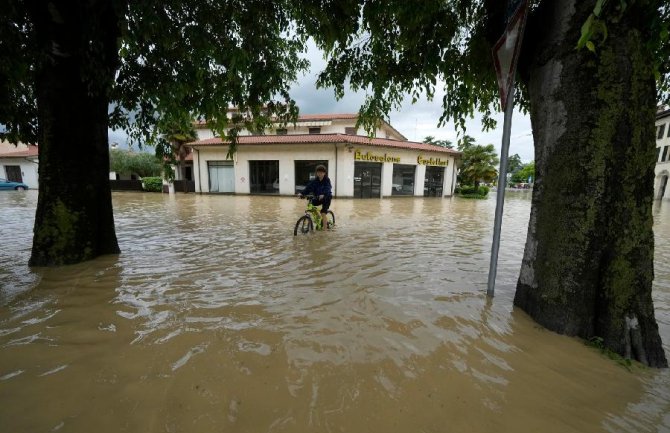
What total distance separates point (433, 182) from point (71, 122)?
26082mm

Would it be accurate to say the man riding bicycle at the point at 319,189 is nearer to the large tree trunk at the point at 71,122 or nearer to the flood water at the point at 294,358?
the flood water at the point at 294,358

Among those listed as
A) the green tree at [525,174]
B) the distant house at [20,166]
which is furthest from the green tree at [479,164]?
the green tree at [525,174]

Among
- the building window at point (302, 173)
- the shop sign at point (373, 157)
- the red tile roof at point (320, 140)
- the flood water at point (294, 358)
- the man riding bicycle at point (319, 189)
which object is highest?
the red tile roof at point (320, 140)

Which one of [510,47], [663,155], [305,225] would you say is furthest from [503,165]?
[663,155]

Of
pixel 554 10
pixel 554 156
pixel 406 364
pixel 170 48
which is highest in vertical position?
pixel 170 48

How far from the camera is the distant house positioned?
30.8 meters

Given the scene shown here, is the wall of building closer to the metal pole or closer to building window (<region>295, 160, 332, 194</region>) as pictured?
building window (<region>295, 160, 332, 194</region>)

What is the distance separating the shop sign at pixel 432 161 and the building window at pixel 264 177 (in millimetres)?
12158

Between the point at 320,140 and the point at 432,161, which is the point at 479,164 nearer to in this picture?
the point at 432,161

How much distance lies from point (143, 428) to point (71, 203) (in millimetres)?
4407

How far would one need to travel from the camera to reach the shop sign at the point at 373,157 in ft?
74.0

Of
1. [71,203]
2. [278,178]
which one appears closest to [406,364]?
[71,203]

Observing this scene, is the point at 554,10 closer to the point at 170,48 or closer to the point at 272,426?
the point at 272,426

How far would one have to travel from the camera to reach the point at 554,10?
8.66ft
